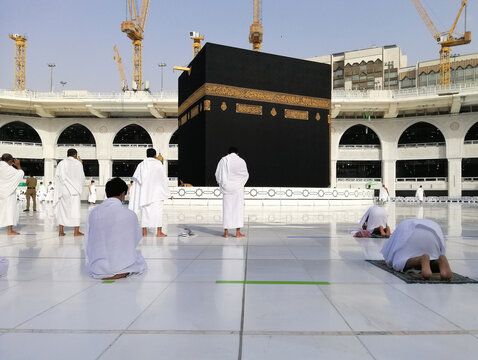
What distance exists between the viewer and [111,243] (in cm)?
313

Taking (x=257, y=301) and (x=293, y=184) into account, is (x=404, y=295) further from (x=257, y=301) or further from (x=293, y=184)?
(x=293, y=184)

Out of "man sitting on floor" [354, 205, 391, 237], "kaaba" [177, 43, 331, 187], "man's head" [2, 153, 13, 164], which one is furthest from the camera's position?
"kaaba" [177, 43, 331, 187]

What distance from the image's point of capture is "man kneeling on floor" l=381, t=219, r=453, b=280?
2.97 metres

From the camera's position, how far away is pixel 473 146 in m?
30.3

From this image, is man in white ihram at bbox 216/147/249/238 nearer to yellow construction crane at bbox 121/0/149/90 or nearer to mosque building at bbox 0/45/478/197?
mosque building at bbox 0/45/478/197

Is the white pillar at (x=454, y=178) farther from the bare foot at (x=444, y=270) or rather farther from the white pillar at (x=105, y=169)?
the bare foot at (x=444, y=270)

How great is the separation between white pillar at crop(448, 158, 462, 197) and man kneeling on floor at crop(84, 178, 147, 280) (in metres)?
32.5

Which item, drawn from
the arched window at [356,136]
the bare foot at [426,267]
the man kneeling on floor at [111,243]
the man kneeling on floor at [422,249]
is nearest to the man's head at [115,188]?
the man kneeling on floor at [111,243]

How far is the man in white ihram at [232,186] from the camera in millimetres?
5836

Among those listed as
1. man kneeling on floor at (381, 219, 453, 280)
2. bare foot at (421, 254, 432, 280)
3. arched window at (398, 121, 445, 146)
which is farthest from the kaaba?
arched window at (398, 121, 445, 146)

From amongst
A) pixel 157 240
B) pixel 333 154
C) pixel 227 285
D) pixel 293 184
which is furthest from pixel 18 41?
pixel 227 285

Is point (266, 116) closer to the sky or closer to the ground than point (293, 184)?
closer to the sky

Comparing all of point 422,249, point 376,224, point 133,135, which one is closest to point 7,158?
point 376,224

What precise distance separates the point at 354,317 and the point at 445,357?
0.56 meters
